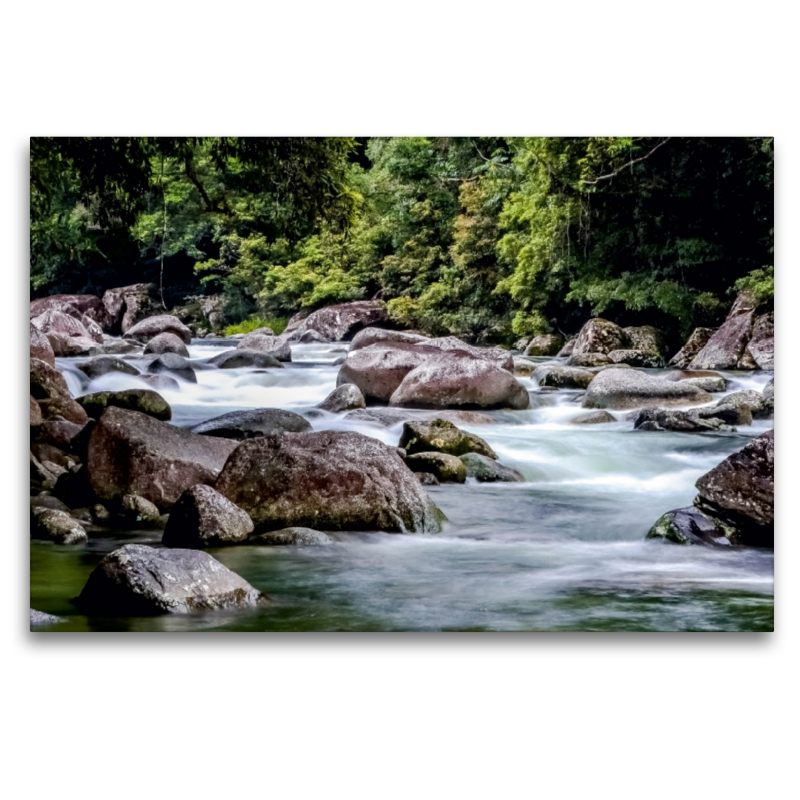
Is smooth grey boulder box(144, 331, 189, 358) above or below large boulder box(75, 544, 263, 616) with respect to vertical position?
above

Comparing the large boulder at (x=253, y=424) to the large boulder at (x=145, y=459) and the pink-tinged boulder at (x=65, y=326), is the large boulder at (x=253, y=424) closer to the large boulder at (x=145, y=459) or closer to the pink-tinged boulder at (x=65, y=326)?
the large boulder at (x=145, y=459)

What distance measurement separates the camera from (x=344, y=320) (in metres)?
4.63

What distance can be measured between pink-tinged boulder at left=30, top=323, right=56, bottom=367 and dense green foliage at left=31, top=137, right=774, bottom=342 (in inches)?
7.6

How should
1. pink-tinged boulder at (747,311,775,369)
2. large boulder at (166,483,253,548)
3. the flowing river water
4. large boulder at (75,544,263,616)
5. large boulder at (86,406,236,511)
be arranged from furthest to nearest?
large boulder at (86,406,236,511)
pink-tinged boulder at (747,311,775,369)
large boulder at (166,483,253,548)
the flowing river water
large boulder at (75,544,263,616)

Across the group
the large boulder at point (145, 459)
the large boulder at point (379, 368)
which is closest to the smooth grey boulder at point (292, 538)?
the large boulder at point (145, 459)

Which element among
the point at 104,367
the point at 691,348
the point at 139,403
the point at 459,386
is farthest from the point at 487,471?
the point at 104,367

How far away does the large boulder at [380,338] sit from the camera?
463 cm

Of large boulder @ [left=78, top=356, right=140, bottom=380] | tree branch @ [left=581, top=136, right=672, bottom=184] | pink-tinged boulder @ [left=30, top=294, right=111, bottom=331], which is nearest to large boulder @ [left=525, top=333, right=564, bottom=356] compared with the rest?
tree branch @ [left=581, top=136, right=672, bottom=184]

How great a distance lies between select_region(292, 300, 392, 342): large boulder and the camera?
461cm

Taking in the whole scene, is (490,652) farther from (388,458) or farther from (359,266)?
(359,266)

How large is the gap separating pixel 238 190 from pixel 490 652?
7.81 feet

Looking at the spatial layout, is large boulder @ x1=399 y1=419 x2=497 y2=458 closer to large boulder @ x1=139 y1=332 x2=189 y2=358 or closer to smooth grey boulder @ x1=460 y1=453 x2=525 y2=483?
smooth grey boulder @ x1=460 y1=453 x2=525 y2=483
